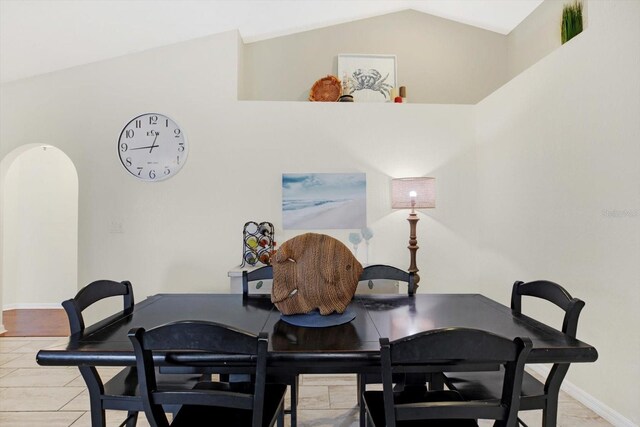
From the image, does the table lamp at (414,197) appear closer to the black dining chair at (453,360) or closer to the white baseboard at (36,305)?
the black dining chair at (453,360)

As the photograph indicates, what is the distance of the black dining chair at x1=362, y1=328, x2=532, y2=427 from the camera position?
1.00m

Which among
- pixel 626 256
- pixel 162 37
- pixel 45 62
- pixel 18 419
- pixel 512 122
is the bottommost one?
pixel 18 419

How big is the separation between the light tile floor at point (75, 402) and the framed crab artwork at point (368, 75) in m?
2.75

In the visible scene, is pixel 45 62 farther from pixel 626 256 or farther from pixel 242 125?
pixel 626 256

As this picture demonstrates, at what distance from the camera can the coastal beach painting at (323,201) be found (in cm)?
346

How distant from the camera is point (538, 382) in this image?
5.18 feet

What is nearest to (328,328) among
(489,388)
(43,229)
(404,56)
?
(489,388)

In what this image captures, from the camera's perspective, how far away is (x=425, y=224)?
356cm

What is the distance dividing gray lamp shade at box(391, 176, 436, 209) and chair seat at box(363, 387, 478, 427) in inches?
80.6

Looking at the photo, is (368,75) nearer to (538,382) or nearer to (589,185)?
(589,185)

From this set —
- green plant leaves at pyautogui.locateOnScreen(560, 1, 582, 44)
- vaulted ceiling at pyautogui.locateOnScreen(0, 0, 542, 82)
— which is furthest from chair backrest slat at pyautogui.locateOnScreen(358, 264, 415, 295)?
vaulted ceiling at pyautogui.locateOnScreen(0, 0, 542, 82)

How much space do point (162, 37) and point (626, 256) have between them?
3.90m

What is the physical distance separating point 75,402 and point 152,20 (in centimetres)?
298

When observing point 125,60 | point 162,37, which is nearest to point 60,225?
point 125,60
